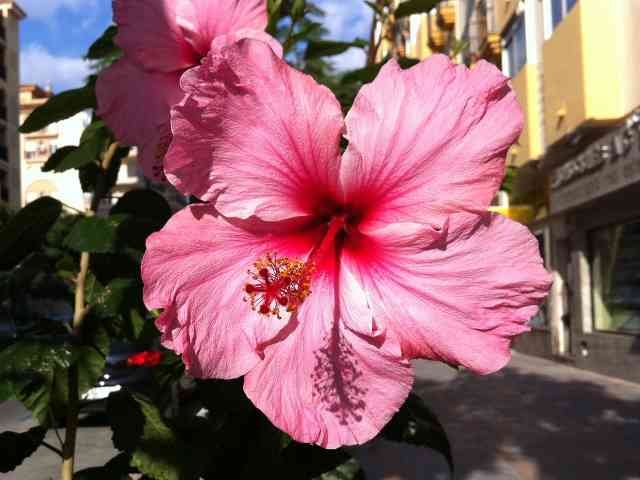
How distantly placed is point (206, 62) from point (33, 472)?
14.2 ft

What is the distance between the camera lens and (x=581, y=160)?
409 inches

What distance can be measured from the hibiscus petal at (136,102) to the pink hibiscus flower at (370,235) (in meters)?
0.18

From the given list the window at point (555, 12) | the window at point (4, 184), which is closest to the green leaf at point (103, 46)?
the window at point (555, 12)

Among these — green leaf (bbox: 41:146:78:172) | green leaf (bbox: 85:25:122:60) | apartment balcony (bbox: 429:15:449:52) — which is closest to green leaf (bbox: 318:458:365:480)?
green leaf (bbox: 41:146:78:172)

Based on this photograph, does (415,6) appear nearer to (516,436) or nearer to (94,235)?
(94,235)

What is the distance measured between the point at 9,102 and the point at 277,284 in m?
34.3

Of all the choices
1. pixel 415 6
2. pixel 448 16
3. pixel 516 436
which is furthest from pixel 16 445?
pixel 448 16

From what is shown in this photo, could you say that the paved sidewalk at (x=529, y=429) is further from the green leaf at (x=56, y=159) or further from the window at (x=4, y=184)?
the window at (x=4, y=184)

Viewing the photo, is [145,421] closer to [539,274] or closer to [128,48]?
[128,48]

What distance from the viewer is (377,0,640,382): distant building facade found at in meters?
9.03

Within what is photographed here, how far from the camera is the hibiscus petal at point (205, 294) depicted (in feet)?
2.23

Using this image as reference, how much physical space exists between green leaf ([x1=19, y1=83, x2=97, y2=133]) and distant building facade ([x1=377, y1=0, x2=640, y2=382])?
25.0 ft

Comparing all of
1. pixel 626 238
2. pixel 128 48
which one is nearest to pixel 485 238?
pixel 128 48

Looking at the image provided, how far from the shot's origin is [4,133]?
31.8 m
